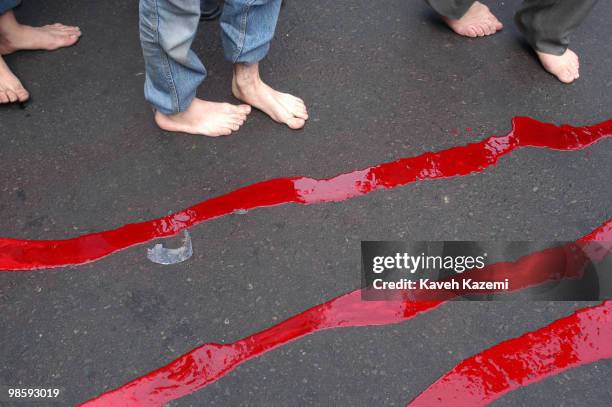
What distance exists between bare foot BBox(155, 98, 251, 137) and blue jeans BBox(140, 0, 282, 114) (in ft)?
0.32

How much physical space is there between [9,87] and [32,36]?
33 centimetres

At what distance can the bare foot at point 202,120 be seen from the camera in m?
2.22

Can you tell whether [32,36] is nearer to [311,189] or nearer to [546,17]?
[311,189]

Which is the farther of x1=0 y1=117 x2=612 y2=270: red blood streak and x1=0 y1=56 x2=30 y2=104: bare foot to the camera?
x1=0 y1=56 x2=30 y2=104: bare foot

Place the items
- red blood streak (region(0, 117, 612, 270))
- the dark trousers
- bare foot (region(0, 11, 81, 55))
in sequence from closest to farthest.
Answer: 1. red blood streak (region(0, 117, 612, 270))
2. the dark trousers
3. bare foot (region(0, 11, 81, 55))

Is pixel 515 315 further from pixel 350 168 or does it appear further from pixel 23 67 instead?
pixel 23 67

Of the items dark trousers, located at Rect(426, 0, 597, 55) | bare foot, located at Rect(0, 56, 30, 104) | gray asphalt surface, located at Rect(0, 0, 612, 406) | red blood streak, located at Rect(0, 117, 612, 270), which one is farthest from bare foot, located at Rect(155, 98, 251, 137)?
dark trousers, located at Rect(426, 0, 597, 55)

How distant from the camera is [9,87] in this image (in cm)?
229

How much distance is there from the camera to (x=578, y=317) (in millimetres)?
1812

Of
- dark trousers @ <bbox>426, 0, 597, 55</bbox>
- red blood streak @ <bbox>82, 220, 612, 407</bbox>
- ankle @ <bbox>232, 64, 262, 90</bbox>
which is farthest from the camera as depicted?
dark trousers @ <bbox>426, 0, 597, 55</bbox>

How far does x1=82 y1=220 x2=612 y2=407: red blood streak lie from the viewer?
5.36 ft

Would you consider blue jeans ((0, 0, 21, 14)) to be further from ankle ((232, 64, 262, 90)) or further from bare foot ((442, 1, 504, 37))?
bare foot ((442, 1, 504, 37))

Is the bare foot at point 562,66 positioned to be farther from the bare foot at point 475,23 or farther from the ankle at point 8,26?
the ankle at point 8,26

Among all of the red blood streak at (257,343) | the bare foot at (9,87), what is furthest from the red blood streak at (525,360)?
the bare foot at (9,87)
